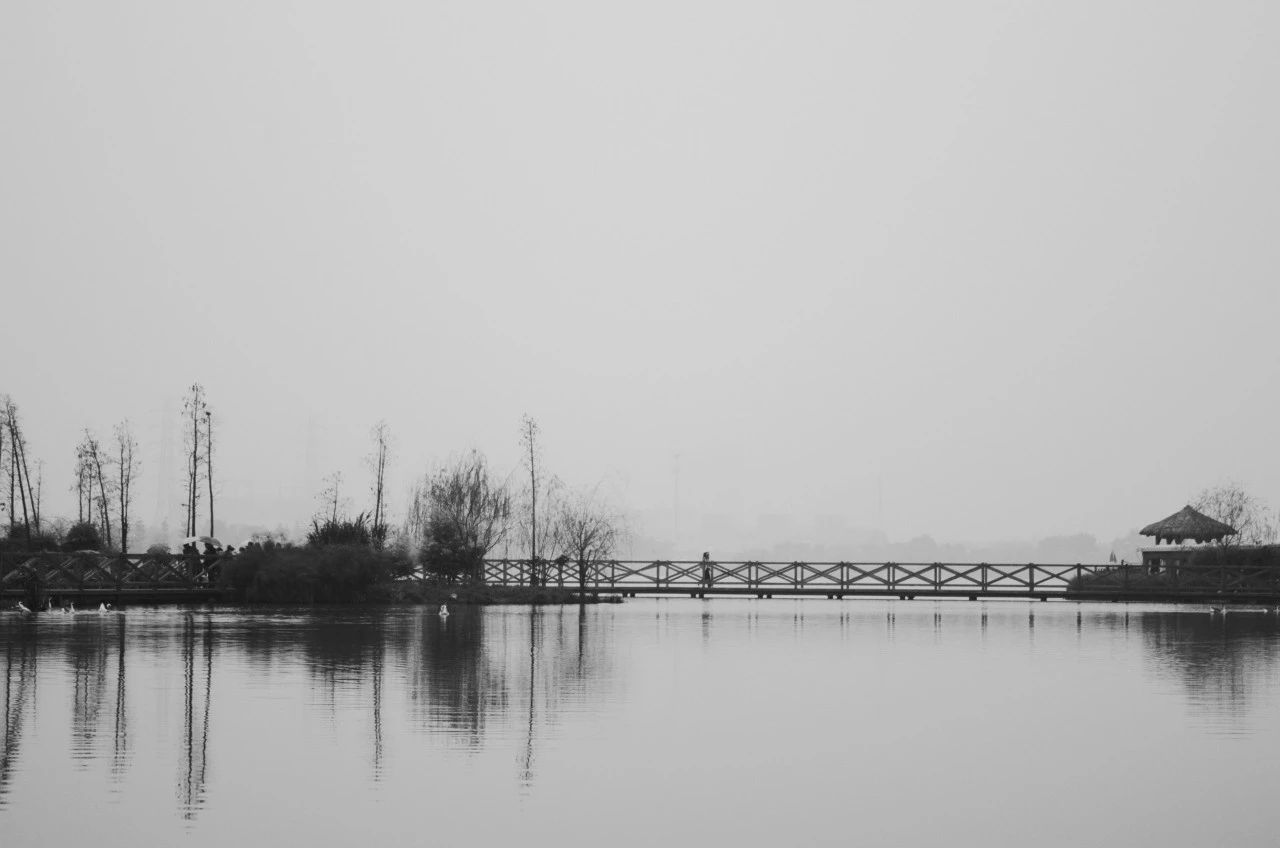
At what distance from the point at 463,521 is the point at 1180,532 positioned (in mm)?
26003

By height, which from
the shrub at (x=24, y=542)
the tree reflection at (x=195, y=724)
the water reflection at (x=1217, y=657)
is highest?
the shrub at (x=24, y=542)

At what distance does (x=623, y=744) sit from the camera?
1190cm

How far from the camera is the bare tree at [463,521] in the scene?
46.7 m

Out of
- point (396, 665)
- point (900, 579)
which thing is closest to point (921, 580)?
point (900, 579)

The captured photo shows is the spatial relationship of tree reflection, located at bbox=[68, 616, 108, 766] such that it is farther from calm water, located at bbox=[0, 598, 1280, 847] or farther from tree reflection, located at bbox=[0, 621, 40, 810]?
tree reflection, located at bbox=[0, 621, 40, 810]

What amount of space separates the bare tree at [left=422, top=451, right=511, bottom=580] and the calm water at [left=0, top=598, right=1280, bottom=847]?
917 inches

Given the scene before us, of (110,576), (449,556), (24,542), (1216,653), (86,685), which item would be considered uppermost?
(24,542)

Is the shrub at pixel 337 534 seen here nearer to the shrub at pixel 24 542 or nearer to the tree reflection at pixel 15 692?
the shrub at pixel 24 542

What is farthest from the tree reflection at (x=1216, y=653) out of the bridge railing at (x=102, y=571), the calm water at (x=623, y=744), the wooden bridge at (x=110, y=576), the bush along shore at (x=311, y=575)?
the bridge railing at (x=102, y=571)

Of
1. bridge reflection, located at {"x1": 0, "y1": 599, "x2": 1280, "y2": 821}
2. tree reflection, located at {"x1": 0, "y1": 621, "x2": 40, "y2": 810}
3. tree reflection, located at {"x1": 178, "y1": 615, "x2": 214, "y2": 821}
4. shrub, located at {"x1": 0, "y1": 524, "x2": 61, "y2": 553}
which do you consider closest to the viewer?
tree reflection, located at {"x1": 178, "y1": 615, "x2": 214, "y2": 821}

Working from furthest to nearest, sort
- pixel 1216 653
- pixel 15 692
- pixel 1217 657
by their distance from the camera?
pixel 1216 653
pixel 1217 657
pixel 15 692

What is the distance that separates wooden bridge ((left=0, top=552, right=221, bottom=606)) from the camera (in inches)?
1423

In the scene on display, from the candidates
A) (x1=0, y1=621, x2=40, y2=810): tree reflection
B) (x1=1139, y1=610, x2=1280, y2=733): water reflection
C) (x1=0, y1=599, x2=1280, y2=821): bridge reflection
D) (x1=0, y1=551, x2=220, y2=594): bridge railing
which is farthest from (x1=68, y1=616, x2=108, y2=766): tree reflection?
(x1=0, y1=551, x2=220, y2=594): bridge railing

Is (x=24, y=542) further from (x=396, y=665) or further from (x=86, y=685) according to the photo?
(x=86, y=685)
